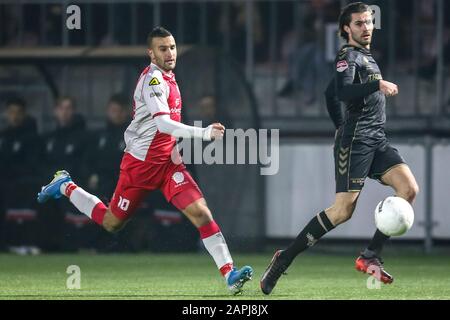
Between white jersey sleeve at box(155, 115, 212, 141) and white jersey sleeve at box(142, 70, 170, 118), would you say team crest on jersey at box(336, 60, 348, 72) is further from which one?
white jersey sleeve at box(142, 70, 170, 118)

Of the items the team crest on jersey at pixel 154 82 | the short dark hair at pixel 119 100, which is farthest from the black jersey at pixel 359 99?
the short dark hair at pixel 119 100

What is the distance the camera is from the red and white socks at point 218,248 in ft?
35.6

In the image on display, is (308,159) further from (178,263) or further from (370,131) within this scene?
(370,131)

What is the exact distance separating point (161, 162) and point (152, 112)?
0.50 metres

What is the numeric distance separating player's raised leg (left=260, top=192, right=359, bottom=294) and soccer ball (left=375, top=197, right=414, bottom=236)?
0.28 m

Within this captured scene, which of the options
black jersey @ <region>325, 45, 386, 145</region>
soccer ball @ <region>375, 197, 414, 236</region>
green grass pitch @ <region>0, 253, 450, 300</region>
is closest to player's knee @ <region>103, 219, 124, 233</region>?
green grass pitch @ <region>0, 253, 450, 300</region>

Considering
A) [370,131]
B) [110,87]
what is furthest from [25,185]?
[370,131]

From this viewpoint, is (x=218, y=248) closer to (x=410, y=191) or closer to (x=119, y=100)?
(x=410, y=191)

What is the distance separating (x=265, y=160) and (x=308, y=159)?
0.60m

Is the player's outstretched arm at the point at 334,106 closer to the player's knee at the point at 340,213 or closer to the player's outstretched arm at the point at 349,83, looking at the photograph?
the player's outstretched arm at the point at 349,83

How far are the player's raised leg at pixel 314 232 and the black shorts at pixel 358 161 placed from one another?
Result: 0.10 m

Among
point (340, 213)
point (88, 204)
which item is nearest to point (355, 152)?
point (340, 213)

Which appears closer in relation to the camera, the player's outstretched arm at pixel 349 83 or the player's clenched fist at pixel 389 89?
the player's clenched fist at pixel 389 89

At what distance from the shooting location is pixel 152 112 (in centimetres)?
1096
